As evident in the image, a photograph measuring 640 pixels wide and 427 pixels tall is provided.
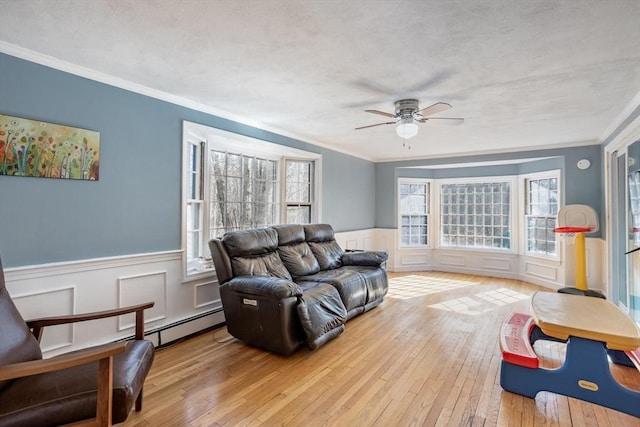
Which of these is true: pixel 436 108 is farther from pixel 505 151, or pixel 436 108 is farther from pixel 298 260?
pixel 505 151

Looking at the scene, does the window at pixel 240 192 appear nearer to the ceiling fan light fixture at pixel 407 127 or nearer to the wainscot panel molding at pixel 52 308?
the wainscot panel molding at pixel 52 308

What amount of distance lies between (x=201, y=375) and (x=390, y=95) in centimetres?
293

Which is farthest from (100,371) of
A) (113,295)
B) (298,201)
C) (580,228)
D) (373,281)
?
(580,228)

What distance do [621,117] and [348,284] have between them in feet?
11.9

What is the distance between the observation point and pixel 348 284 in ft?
11.7

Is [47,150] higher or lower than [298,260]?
higher

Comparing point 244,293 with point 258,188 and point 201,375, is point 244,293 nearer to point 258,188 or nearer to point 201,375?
point 201,375

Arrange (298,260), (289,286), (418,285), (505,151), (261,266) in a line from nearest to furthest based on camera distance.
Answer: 1. (289,286)
2. (261,266)
3. (298,260)
4. (418,285)
5. (505,151)

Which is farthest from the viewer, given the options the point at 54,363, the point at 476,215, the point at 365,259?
the point at 476,215

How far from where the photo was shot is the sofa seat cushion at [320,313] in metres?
2.77

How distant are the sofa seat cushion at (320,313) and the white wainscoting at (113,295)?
3.97ft

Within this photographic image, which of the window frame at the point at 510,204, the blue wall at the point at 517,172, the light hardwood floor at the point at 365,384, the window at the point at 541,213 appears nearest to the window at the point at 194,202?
the light hardwood floor at the point at 365,384

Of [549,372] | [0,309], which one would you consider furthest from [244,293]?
[549,372]

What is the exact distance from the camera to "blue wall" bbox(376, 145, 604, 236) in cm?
487
